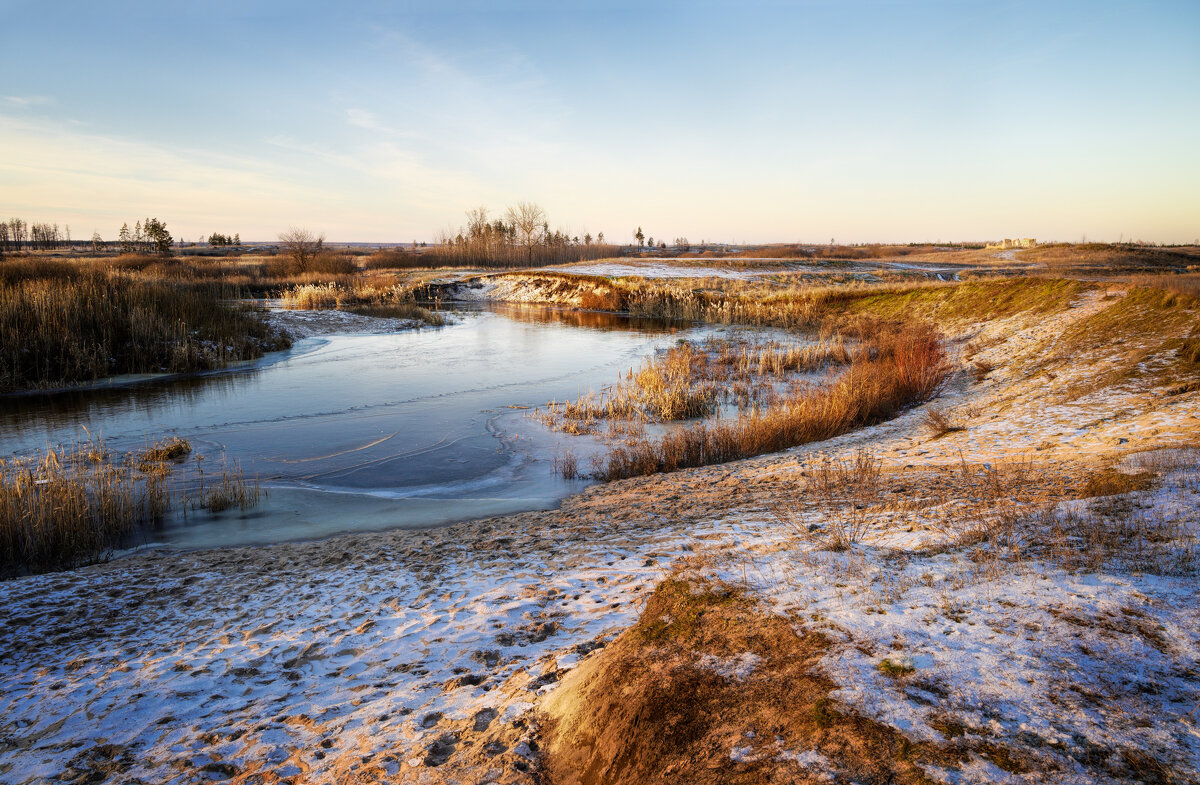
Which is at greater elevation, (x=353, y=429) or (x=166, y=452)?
(x=166, y=452)

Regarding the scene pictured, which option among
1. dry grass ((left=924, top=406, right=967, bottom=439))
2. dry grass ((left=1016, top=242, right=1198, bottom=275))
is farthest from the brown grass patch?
dry grass ((left=1016, top=242, right=1198, bottom=275))

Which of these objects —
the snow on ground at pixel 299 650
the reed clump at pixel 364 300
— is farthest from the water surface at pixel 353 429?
the reed clump at pixel 364 300

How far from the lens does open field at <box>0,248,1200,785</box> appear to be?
225cm

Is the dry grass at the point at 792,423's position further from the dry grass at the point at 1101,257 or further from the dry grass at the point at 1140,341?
the dry grass at the point at 1101,257

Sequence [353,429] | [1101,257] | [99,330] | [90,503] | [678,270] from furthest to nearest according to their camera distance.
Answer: [678,270], [1101,257], [99,330], [353,429], [90,503]

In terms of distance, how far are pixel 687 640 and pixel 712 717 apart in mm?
603

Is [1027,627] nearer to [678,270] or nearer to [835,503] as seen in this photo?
[835,503]

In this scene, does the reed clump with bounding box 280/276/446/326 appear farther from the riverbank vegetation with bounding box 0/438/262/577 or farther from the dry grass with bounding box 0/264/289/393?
the riverbank vegetation with bounding box 0/438/262/577

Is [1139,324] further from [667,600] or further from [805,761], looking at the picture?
[805,761]

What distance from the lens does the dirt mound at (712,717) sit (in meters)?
2.10

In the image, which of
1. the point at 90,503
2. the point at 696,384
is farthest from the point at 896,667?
the point at 696,384

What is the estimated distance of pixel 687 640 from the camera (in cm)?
302

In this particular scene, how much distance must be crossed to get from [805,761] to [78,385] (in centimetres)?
1843

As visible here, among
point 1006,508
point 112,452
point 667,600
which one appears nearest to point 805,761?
point 667,600
